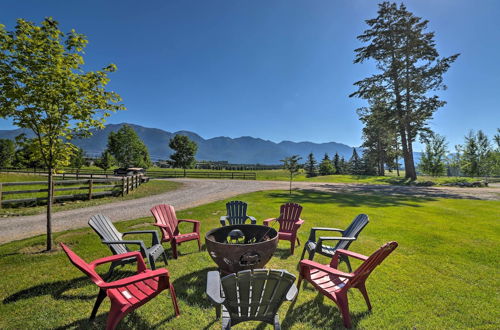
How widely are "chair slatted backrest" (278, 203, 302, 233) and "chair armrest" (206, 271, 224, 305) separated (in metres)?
3.57

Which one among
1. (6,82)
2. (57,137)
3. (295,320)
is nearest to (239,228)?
(295,320)

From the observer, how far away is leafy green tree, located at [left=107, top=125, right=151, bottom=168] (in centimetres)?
5066

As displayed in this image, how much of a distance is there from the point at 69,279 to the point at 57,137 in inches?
141

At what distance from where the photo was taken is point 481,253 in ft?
18.8

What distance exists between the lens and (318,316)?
10.9 feet

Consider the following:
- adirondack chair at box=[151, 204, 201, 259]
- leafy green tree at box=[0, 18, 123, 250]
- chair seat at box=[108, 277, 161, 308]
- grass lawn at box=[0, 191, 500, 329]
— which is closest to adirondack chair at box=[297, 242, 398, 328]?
grass lawn at box=[0, 191, 500, 329]

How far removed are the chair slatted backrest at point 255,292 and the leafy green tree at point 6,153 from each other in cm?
5928

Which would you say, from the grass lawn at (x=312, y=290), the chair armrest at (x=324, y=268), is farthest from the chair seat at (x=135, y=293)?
the chair armrest at (x=324, y=268)

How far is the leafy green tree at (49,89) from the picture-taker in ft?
15.9

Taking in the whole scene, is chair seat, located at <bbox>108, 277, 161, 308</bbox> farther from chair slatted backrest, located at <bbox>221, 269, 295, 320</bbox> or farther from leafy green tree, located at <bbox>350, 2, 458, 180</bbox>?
leafy green tree, located at <bbox>350, 2, 458, 180</bbox>

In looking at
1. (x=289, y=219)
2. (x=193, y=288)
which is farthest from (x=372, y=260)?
(x=289, y=219)

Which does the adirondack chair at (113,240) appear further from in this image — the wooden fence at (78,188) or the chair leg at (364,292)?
the wooden fence at (78,188)

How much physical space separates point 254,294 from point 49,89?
625 cm

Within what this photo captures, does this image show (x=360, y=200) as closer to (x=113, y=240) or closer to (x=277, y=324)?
(x=277, y=324)
